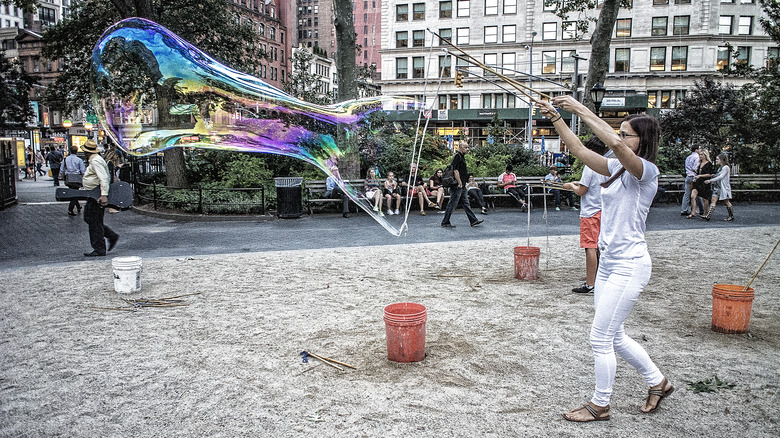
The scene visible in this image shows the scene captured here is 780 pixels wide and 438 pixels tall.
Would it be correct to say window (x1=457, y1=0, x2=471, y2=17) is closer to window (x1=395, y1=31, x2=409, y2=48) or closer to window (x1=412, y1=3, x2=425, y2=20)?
window (x1=412, y1=3, x2=425, y2=20)

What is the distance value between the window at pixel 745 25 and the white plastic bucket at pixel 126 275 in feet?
214

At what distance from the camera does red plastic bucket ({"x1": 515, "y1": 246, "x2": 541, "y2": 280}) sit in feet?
26.7

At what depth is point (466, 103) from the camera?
6156 centimetres

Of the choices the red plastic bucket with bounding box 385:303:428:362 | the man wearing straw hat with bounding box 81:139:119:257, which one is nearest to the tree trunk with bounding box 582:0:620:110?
the man wearing straw hat with bounding box 81:139:119:257

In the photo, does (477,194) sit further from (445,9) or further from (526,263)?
(445,9)

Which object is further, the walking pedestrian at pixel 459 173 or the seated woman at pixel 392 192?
the seated woman at pixel 392 192

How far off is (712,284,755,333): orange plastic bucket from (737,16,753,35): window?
206 ft

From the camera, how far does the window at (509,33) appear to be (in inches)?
2336

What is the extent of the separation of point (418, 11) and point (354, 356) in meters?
61.5

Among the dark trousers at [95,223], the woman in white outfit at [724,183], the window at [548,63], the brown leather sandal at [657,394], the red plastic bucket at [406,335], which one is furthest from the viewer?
the window at [548,63]

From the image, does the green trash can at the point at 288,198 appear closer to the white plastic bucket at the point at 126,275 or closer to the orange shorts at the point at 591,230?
the white plastic bucket at the point at 126,275

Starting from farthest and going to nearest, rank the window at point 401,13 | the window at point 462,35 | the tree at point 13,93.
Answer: the window at point 401,13, the window at point 462,35, the tree at point 13,93

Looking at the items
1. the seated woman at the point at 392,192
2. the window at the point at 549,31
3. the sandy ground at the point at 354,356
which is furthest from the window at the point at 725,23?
the sandy ground at the point at 354,356

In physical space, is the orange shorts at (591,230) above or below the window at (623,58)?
below
